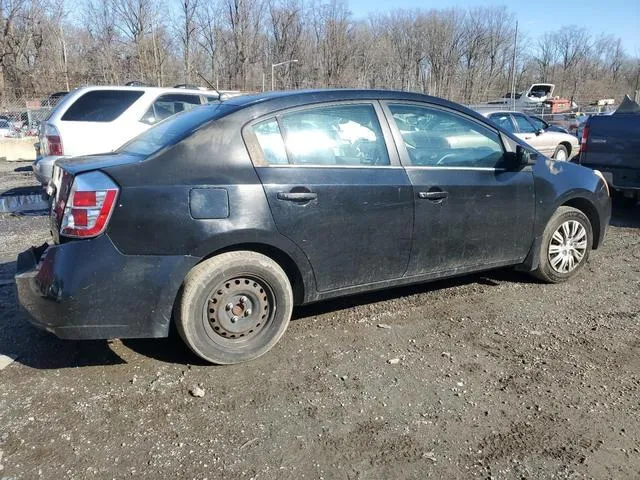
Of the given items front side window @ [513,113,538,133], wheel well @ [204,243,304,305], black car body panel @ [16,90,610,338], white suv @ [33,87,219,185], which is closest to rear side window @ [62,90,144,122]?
white suv @ [33,87,219,185]

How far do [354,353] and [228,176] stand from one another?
1.44 meters

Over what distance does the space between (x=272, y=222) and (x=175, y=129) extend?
917 millimetres

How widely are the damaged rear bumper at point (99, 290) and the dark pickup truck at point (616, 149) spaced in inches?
250

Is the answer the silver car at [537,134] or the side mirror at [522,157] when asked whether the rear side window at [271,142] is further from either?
the silver car at [537,134]

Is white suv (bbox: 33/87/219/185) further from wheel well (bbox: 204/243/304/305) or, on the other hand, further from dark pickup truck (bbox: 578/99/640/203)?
dark pickup truck (bbox: 578/99/640/203)

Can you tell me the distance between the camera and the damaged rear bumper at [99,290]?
2965mm

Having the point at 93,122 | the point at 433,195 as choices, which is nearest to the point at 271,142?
the point at 433,195

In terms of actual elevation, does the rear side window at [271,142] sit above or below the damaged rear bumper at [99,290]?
above

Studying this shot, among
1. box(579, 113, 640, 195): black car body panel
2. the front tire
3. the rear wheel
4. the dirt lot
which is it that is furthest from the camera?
the rear wheel

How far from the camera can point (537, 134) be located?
13531 mm

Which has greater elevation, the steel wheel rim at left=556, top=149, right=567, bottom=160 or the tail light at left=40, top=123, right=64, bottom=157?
the tail light at left=40, top=123, right=64, bottom=157

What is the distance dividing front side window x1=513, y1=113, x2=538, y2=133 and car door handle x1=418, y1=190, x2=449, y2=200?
10.6 meters

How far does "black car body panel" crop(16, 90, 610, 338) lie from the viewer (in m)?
3.02

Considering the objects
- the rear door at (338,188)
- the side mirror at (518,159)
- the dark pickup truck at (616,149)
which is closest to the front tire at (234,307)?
the rear door at (338,188)
